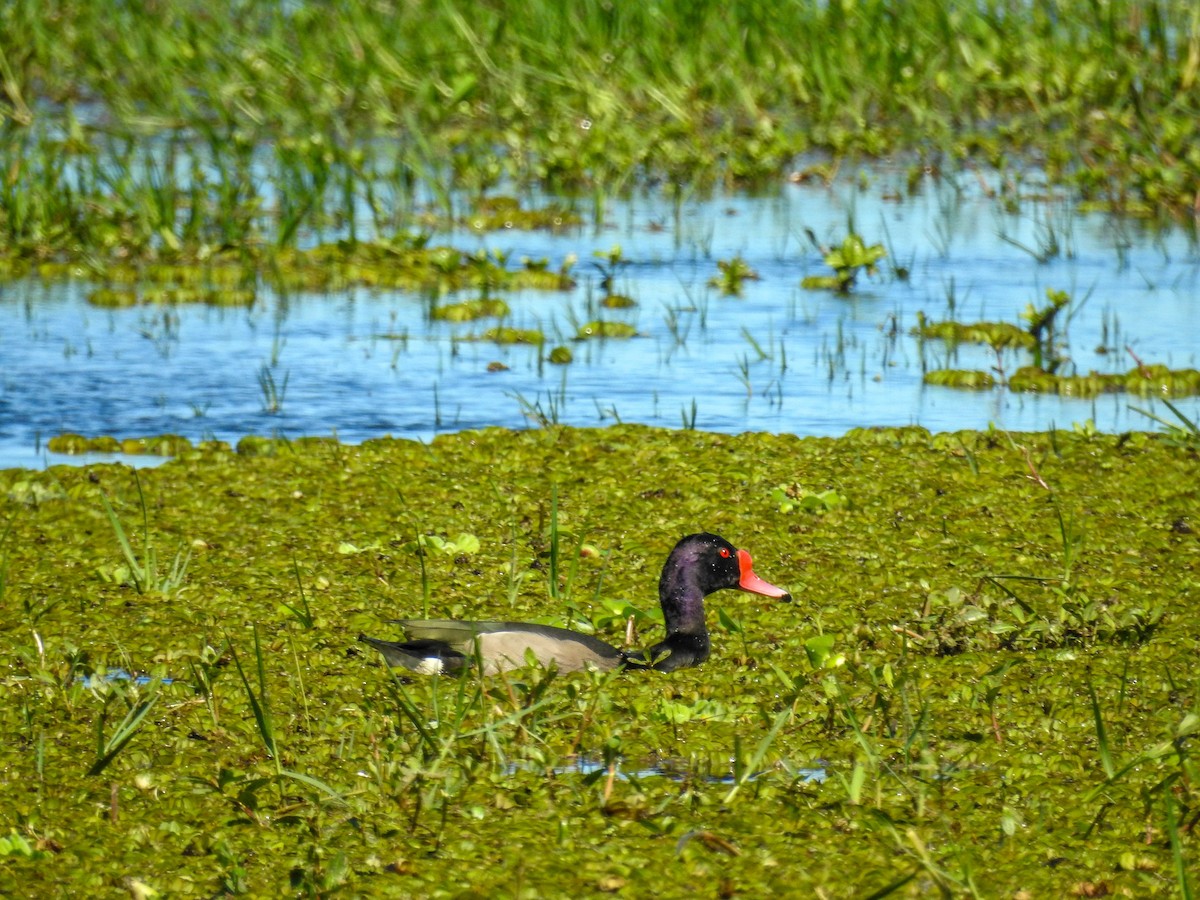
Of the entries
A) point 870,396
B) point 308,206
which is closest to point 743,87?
point 308,206

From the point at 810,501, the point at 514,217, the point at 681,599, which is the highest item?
the point at 514,217

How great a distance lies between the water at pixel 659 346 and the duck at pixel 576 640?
2322 mm

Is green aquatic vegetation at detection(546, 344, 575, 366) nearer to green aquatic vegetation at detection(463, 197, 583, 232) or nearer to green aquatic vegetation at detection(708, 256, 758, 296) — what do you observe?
green aquatic vegetation at detection(708, 256, 758, 296)

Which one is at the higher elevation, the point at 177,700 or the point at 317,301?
the point at 317,301

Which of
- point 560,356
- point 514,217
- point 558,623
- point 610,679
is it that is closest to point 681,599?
point 558,623

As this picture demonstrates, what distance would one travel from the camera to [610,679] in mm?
5625

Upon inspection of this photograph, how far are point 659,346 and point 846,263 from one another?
58.0 inches

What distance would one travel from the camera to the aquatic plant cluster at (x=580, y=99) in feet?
46.3

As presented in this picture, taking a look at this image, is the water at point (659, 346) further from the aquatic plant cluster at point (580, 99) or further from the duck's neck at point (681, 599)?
the duck's neck at point (681, 599)

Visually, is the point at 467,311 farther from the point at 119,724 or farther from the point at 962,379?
the point at 119,724

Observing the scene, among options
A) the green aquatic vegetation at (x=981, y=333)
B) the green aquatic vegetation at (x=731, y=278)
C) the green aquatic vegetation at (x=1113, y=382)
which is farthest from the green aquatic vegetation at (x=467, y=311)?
the green aquatic vegetation at (x=1113, y=382)

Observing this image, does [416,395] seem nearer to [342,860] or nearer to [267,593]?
[267,593]

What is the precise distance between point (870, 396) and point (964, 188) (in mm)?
5579

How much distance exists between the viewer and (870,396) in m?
9.57
